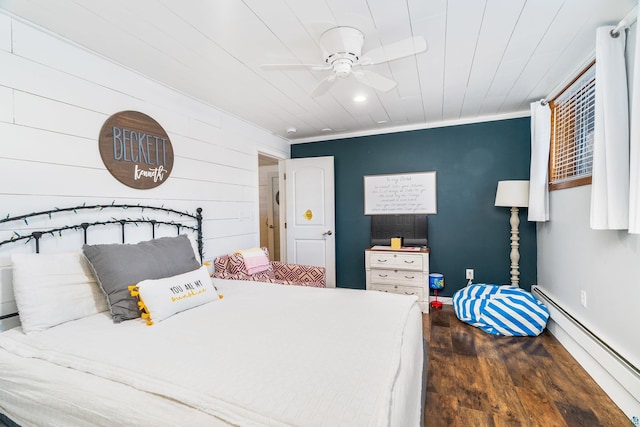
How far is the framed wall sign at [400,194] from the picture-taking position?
4.02 meters

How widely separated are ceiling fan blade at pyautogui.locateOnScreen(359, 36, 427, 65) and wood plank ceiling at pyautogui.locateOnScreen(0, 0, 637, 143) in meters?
0.16

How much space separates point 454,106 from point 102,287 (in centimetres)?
346

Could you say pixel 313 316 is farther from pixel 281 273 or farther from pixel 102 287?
pixel 281 273

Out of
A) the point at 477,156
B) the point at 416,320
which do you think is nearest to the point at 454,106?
the point at 477,156

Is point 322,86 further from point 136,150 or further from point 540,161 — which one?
point 540,161

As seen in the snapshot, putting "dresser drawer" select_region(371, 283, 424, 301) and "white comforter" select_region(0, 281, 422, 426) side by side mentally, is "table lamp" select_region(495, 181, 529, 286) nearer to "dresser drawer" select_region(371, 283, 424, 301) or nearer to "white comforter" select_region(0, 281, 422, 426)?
"dresser drawer" select_region(371, 283, 424, 301)

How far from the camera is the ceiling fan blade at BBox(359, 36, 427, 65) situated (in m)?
1.61

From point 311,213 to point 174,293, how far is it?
2771 millimetres

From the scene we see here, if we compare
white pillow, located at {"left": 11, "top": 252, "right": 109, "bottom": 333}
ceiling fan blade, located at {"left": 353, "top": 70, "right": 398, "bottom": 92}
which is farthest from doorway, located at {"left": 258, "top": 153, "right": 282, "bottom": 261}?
white pillow, located at {"left": 11, "top": 252, "right": 109, "bottom": 333}

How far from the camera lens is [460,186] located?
153 inches

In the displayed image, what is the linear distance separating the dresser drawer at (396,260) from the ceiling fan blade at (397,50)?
96.3 inches

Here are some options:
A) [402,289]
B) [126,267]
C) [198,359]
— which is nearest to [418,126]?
[402,289]

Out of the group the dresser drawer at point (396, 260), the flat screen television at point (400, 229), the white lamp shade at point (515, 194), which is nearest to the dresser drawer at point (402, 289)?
the dresser drawer at point (396, 260)

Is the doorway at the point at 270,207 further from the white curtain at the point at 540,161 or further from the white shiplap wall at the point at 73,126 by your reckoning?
the white curtain at the point at 540,161
